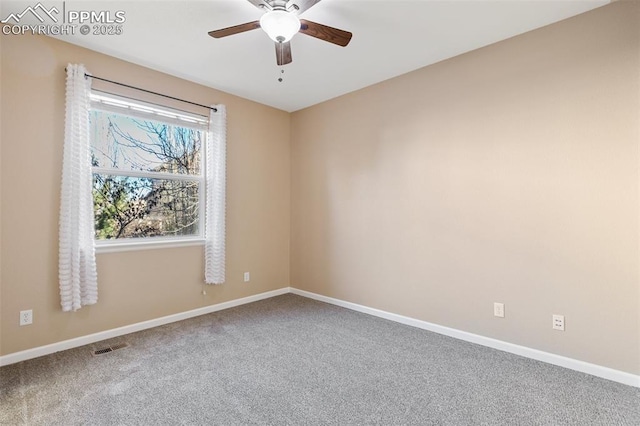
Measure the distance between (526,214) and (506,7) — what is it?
154cm

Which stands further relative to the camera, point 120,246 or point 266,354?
point 120,246

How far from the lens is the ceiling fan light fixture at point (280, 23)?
1.91 meters

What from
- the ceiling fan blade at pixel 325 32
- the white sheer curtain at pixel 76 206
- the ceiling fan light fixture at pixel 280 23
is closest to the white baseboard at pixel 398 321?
the white sheer curtain at pixel 76 206

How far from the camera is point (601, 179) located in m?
2.23

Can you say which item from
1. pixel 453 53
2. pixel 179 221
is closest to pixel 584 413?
pixel 453 53

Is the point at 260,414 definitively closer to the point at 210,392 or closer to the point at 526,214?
the point at 210,392

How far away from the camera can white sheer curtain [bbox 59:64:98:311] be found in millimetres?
2586

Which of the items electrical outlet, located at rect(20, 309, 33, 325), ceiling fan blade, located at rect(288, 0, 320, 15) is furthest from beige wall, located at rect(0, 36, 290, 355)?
ceiling fan blade, located at rect(288, 0, 320, 15)

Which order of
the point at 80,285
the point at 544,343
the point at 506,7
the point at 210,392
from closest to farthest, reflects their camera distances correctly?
1. the point at 210,392
2. the point at 506,7
3. the point at 544,343
4. the point at 80,285

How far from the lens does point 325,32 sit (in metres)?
2.11
